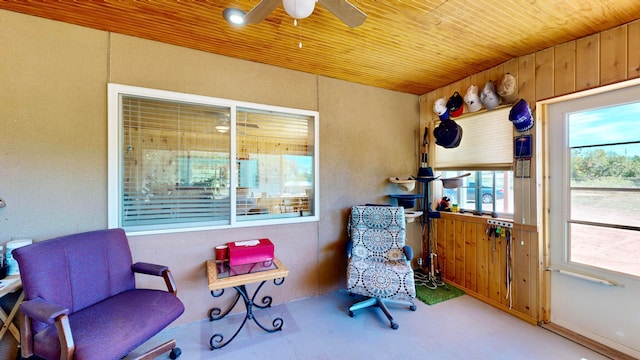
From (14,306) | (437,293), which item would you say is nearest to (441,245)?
(437,293)

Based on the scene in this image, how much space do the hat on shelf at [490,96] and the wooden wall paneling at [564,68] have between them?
45 cm

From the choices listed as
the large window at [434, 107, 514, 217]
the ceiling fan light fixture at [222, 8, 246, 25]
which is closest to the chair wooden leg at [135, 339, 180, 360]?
the ceiling fan light fixture at [222, 8, 246, 25]

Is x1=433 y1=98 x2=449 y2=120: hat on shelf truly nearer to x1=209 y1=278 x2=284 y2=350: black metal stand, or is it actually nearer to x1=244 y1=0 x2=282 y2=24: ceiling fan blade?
x1=244 y1=0 x2=282 y2=24: ceiling fan blade

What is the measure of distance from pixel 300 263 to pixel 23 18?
3102 millimetres

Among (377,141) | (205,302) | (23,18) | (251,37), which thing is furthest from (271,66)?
(205,302)

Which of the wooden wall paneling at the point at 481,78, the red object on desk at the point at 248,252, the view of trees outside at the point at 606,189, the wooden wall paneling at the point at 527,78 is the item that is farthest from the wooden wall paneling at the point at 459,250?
the red object on desk at the point at 248,252

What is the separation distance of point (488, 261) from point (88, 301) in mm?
3636

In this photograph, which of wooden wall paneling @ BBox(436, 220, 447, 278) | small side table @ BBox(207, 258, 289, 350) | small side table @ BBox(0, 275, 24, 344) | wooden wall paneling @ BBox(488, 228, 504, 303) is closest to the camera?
small side table @ BBox(0, 275, 24, 344)

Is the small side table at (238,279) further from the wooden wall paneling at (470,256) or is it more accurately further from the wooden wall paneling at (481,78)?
the wooden wall paneling at (481,78)

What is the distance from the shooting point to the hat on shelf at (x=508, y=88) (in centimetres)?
239

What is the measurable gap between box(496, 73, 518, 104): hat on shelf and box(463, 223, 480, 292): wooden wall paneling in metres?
1.43

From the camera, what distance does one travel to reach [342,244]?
2990 millimetres

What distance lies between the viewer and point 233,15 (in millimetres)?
1751

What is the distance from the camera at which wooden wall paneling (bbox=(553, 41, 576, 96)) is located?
206 centimetres
